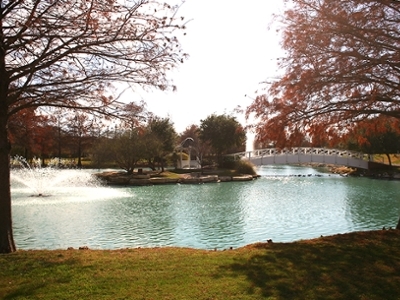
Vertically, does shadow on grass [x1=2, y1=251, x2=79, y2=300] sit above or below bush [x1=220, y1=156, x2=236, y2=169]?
below

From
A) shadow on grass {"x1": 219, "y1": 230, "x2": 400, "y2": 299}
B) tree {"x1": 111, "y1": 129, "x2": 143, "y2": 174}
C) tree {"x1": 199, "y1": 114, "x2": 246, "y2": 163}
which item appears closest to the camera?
shadow on grass {"x1": 219, "y1": 230, "x2": 400, "y2": 299}

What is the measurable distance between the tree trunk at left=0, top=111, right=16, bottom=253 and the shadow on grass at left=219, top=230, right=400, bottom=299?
370 centimetres

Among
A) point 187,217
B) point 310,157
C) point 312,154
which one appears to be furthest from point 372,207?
point 310,157

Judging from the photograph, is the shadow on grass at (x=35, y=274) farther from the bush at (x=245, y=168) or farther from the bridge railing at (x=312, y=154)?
the bush at (x=245, y=168)

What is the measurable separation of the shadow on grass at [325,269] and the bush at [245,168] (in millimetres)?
31570

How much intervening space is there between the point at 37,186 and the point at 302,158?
24398 millimetres

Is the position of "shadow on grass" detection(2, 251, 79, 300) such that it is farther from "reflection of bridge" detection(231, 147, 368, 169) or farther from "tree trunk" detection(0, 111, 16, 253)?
"reflection of bridge" detection(231, 147, 368, 169)

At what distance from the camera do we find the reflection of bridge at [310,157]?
37781 millimetres

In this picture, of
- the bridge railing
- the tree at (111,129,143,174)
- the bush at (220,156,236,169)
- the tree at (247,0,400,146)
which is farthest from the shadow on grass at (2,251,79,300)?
the bush at (220,156,236,169)

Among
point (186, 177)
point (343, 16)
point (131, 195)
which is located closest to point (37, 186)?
point (131, 195)

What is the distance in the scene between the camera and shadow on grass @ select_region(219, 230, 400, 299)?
14.6 feet

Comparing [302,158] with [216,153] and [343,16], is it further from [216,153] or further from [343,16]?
[343,16]

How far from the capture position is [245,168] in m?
38.7

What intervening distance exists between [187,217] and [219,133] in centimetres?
2967
